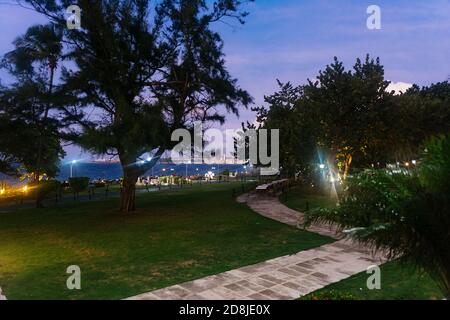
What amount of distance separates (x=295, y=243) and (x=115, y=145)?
7.81 metres

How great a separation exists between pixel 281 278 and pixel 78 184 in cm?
2483

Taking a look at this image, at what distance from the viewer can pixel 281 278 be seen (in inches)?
271

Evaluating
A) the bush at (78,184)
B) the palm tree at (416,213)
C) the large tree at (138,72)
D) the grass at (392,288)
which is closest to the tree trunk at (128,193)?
the large tree at (138,72)

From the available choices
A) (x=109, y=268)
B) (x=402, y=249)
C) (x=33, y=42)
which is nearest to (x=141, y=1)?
(x=33, y=42)

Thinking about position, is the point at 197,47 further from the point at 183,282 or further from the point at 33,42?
the point at 183,282

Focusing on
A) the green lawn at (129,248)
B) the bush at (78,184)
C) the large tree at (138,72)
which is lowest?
the green lawn at (129,248)

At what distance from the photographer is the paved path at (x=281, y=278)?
5.99 meters

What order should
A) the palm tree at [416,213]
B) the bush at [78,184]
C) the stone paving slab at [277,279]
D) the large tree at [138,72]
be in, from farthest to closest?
the bush at [78,184], the large tree at [138,72], the stone paving slab at [277,279], the palm tree at [416,213]

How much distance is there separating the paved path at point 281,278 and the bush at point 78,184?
23474mm

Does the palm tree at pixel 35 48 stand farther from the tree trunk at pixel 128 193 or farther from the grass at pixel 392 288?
the grass at pixel 392 288

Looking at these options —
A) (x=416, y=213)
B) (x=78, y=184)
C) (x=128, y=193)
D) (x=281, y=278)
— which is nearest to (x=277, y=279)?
(x=281, y=278)

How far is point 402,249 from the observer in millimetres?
4000

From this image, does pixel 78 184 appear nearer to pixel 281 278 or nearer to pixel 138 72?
pixel 138 72

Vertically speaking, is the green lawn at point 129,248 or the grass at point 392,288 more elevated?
the grass at point 392,288
